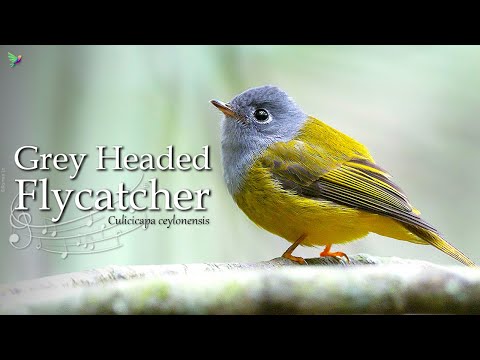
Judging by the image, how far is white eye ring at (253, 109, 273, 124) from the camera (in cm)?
422

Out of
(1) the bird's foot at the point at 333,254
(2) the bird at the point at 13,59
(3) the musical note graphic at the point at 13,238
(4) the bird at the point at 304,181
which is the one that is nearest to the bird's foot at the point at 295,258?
(4) the bird at the point at 304,181

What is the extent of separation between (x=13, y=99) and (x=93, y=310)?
1679mm

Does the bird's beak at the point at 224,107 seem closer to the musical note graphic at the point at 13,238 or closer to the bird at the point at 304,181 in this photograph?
the bird at the point at 304,181

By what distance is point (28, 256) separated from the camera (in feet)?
13.6

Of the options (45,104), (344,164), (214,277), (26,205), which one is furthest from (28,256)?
(344,164)

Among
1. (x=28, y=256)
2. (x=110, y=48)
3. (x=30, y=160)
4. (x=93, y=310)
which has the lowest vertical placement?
(x=93, y=310)

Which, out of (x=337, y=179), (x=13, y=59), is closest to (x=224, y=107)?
(x=337, y=179)

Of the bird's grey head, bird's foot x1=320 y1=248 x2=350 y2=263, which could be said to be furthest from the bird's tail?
the bird's grey head

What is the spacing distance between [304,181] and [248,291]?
96 cm

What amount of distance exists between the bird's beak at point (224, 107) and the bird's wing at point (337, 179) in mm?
338

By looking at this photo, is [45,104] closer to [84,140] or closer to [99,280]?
[84,140]

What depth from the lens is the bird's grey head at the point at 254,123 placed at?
13.6ft

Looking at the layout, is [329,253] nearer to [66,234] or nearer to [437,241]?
[437,241]

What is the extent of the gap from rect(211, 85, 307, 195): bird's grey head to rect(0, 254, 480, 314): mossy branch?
94 centimetres
